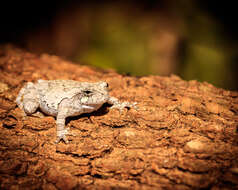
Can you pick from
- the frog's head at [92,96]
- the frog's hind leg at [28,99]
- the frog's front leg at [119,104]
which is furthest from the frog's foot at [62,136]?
the frog's front leg at [119,104]

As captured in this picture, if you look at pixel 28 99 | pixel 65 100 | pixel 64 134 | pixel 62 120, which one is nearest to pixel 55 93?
pixel 65 100

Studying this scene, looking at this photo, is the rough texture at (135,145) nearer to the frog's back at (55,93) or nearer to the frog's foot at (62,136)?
the frog's foot at (62,136)

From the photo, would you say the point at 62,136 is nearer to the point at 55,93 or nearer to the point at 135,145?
the point at 55,93

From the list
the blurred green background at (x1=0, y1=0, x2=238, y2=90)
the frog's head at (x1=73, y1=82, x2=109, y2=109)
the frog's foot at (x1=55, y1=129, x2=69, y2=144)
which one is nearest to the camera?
the frog's foot at (x1=55, y1=129, x2=69, y2=144)

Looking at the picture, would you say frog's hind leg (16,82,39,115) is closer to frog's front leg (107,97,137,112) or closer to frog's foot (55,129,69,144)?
frog's foot (55,129,69,144)

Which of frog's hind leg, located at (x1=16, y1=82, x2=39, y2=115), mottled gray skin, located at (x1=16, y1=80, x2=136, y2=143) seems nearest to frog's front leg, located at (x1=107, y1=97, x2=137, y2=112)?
mottled gray skin, located at (x1=16, y1=80, x2=136, y2=143)

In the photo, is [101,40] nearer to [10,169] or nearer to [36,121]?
[36,121]

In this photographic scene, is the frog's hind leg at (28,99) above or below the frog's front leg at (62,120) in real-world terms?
above
